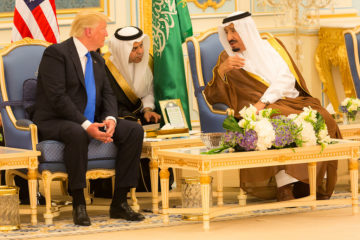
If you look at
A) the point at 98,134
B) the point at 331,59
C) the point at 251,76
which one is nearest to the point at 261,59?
the point at 251,76

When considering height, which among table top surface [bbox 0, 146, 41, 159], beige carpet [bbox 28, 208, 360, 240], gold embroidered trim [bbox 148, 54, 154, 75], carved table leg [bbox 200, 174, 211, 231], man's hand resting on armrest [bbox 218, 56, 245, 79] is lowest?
beige carpet [bbox 28, 208, 360, 240]

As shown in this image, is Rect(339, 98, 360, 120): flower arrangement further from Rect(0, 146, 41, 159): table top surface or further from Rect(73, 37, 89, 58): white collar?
Rect(0, 146, 41, 159): table top surface

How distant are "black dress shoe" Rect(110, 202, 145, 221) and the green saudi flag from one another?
4.95 feet

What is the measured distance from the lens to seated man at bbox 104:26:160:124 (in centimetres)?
638

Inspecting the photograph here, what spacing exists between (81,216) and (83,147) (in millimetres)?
460

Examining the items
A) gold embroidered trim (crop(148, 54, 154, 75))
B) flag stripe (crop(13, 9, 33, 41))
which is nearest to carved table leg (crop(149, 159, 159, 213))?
gold embroidered trim (crop(148, 54, 154, 75))

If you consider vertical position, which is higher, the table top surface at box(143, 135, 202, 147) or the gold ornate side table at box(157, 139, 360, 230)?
the table top surface at box(143, 135, 202, 147)

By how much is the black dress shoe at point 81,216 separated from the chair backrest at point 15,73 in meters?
0.75

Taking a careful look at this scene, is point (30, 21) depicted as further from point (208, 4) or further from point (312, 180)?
point (208, 4)

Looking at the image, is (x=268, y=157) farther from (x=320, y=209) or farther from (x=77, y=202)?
(x=77, y=202)

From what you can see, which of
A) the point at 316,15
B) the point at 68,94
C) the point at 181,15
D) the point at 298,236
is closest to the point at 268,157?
the point at 298,236

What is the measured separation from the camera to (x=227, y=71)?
247 inches

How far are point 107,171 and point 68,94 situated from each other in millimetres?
624

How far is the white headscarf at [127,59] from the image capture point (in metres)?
6.38
